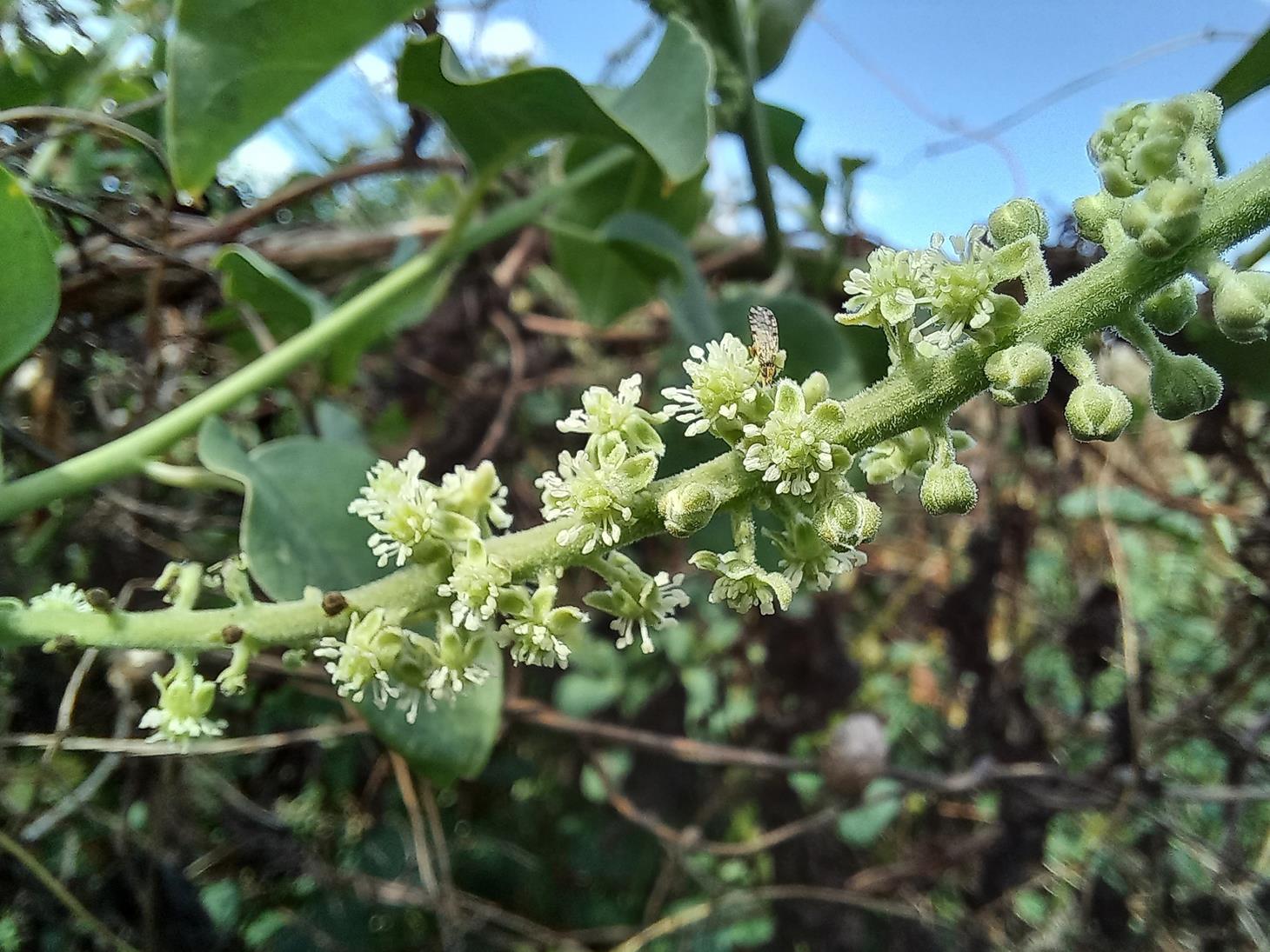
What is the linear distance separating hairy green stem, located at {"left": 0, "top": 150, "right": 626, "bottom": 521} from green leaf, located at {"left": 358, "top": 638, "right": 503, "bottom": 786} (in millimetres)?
350

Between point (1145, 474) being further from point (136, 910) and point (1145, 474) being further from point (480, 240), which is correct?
point (136, 910)

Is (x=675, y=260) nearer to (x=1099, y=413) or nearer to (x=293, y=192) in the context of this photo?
(x=293, y=192)

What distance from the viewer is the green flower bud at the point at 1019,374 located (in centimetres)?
54

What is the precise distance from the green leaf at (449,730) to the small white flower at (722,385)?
13.6 inches

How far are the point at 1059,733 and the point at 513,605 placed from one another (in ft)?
4.12

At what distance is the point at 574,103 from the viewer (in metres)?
0.95

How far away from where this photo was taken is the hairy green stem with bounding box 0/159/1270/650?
549mm

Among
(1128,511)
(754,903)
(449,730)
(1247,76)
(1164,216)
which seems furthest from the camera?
(1128,511)

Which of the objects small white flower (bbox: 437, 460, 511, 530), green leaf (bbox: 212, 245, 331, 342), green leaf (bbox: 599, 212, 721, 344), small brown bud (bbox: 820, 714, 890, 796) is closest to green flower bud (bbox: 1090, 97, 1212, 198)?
small white flower (bbox: 437, 460, 511, 530)

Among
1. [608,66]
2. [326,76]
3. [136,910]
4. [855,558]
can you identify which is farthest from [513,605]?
[608,66]

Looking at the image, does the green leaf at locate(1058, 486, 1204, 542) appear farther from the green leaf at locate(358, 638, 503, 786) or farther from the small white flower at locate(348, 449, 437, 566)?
the small white flower at locate(348, 449, 437, 566)

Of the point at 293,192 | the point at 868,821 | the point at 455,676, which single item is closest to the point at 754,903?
the point at 868,821

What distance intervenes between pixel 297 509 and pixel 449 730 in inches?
10.6

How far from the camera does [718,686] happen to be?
1.69 metres
